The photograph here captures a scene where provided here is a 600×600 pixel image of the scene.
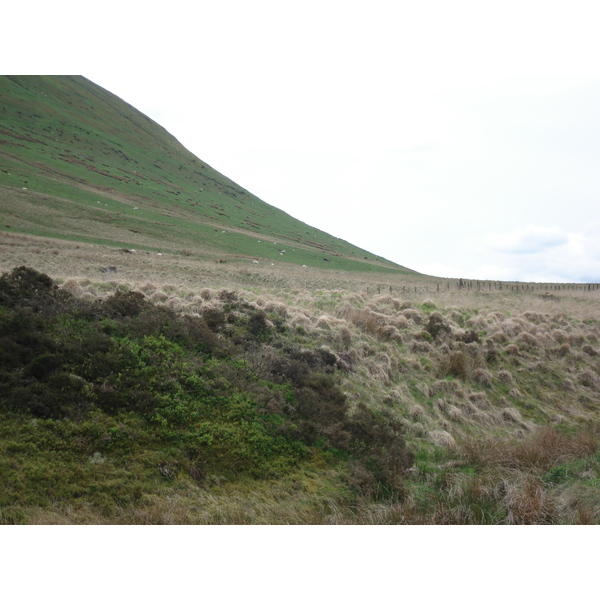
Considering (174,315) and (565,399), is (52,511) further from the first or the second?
(565,399)

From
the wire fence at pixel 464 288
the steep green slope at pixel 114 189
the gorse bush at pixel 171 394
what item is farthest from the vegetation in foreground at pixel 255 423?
the steep green slope at pixel 114 189

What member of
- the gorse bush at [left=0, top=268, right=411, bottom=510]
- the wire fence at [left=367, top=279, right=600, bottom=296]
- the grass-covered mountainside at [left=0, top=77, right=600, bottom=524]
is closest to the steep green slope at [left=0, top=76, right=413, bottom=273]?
the wire fence at [left=367, top=279, right=600, bottom=296]

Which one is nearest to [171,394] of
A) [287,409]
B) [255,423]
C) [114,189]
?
[255,423]

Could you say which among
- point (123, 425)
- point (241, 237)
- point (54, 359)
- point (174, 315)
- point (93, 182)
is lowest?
point (123, 425)

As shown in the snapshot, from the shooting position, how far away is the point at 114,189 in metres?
75.9

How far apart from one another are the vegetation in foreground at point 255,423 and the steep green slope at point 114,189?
37889mm

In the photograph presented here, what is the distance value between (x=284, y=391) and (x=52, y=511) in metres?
5.38

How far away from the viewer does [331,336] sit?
→ 14125 mm

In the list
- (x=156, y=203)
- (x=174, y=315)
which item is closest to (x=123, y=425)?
(x=174, y=315)

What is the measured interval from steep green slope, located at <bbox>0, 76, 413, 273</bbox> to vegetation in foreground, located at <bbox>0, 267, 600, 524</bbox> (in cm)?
3789

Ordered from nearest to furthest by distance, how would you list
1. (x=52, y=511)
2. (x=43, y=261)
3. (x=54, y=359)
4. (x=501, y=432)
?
1. (x=52, y=511)
2. (x=54, y=359)
3. (x=501, y=432)
4. (x=43, y=261)

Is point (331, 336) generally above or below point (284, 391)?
above

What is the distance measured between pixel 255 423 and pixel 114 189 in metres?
81.3

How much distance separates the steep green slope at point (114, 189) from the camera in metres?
50.2
